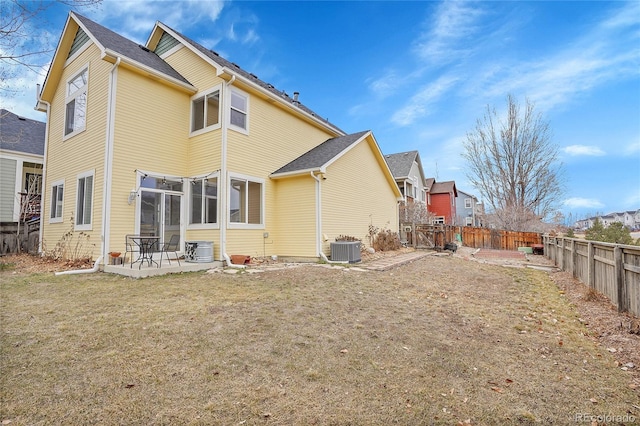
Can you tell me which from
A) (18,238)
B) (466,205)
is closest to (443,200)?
(466,205)

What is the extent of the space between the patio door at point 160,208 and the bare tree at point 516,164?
2589cm

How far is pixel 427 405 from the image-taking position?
2.68 metres

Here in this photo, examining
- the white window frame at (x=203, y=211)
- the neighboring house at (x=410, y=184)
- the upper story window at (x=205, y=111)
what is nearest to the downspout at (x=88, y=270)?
the white window frame at (x=203, y=211)

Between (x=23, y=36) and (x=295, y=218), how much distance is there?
8.27 m

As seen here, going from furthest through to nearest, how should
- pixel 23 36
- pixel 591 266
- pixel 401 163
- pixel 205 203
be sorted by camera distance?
pixel 401 163
pixel 205 203
pixel 591 266
pixel 23 36

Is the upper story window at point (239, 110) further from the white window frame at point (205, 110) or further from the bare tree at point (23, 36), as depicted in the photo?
the bare tree at point (23, 36)

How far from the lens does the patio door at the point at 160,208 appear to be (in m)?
9.91

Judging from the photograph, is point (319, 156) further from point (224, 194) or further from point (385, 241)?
point (385, 241)

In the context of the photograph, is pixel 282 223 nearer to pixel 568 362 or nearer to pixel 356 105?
pixel 568 362

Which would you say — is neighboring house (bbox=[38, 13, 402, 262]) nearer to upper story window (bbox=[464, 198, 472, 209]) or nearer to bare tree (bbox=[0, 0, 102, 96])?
bare tree (bbox=[0, 0, 102, 96])

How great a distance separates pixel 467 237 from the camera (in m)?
23.1

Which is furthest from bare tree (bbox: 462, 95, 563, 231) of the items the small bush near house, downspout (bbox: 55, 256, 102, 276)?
downspout (bbox: 55, 256, 102, 276)

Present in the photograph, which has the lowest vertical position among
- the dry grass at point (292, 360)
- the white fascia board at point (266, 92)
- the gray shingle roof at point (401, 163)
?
the dry grass at point (292, 360)

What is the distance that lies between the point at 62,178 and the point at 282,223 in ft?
26.9
